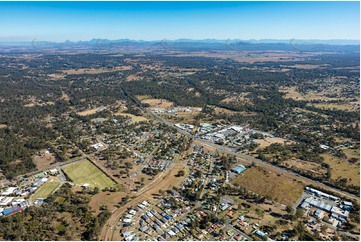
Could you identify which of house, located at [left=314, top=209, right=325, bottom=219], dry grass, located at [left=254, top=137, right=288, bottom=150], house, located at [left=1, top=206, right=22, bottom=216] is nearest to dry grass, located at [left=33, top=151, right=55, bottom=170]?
house, located at [left=1, top=206, right=22, bottom=216]

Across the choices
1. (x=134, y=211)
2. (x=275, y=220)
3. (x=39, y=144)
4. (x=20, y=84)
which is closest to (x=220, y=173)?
(x=275, y=220)

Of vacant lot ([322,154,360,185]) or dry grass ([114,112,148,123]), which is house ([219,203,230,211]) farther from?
dry grass ([114,112,148,123])

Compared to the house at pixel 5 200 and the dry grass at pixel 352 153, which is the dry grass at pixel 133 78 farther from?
the house at pixel 5 200

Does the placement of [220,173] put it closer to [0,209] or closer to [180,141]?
[180,141]

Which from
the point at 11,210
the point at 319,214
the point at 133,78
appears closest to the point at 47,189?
the point at 11,210

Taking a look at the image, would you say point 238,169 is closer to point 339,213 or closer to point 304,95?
point 339,213

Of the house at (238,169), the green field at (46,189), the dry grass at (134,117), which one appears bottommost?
the green field at (46,189)

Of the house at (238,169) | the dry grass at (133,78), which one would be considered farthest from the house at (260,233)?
the dry grass at (133,78)

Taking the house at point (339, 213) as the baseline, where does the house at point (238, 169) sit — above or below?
above
